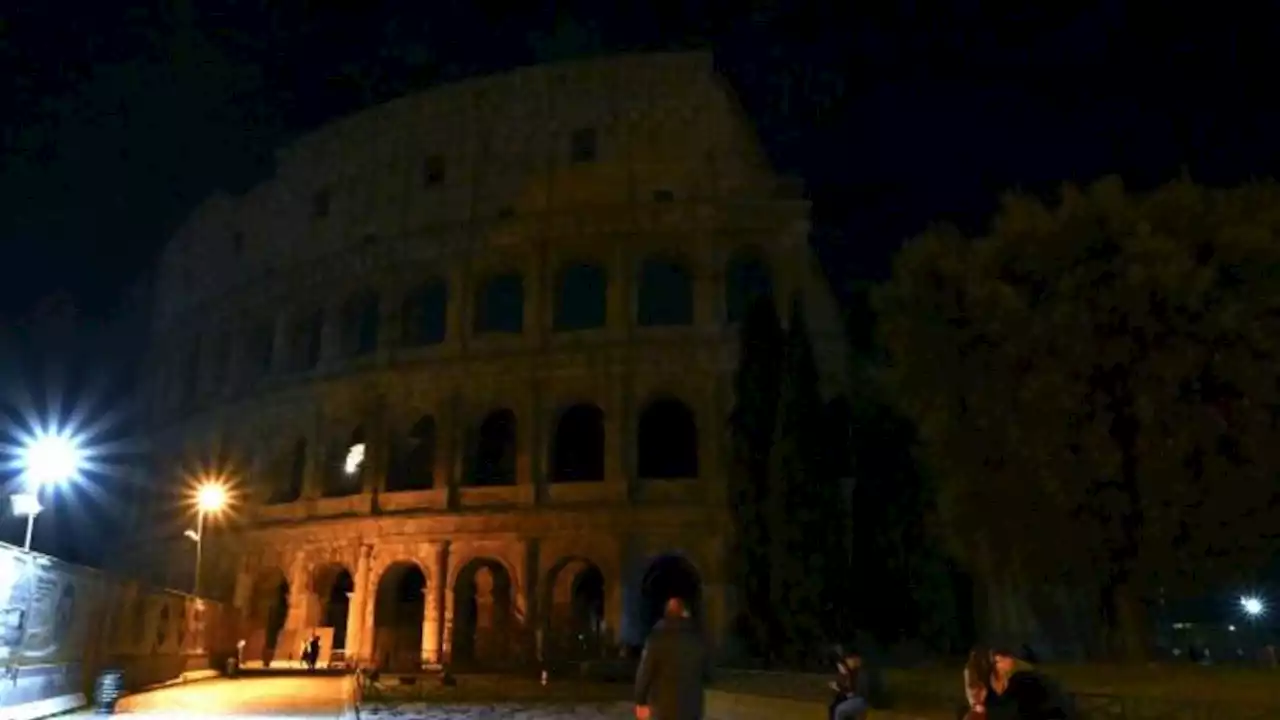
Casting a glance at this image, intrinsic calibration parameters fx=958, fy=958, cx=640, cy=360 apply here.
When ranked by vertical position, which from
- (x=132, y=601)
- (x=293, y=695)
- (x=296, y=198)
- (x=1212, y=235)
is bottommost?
(x=293, y=695)

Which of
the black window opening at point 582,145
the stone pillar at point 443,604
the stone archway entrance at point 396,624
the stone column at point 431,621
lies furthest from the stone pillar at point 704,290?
the stone archway entrance at point 396,624

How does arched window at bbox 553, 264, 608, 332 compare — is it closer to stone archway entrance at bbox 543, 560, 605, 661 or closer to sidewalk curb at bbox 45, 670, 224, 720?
stone archway entrance at bbox 543, 560, 605, 661

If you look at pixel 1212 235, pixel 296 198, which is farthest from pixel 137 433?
pixel 1212 235

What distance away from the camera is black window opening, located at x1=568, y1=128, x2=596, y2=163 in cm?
3083

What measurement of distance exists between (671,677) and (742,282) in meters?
25.9

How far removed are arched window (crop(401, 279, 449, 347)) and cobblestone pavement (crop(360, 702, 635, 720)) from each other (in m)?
15.4

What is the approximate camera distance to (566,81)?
31594mm

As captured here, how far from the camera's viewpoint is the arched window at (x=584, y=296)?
3189cm

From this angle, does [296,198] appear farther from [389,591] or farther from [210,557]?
[389,591]

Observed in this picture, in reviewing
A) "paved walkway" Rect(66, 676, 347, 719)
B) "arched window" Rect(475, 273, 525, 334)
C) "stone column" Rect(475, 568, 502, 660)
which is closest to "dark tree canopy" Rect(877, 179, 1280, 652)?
"paved walkway" Rect(66, 676, 347, 719)

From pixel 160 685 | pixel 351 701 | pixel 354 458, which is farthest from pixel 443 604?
pixel 351 701

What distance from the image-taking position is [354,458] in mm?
32750

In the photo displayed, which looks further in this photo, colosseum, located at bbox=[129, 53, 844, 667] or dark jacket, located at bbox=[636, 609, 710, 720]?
colosseum, located at bbox=[129, 53, 844, 667]

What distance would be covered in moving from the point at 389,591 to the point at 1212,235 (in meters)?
23.5
